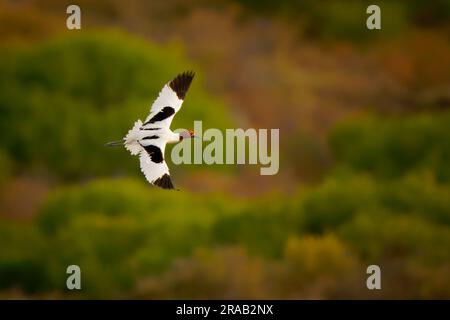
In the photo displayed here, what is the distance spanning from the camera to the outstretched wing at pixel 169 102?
1370 cm

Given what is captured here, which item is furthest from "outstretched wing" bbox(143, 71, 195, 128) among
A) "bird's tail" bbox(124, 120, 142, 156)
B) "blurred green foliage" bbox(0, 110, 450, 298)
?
"blurred green foliage" bbox(0, 110, 450, 298)

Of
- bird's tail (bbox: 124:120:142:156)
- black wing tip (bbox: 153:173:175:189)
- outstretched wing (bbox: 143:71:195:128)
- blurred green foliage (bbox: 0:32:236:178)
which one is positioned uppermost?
blurred green foliage (bbox: 0:32:236:178)

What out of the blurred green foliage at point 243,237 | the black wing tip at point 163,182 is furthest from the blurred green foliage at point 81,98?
the black wing tip at point 163,182

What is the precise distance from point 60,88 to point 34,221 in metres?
2.57

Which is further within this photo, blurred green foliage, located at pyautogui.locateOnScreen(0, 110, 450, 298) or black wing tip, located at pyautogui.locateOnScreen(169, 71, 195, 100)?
blurred green foliage, located at pyautogui.locateOnScreen(0, 110, 450, 298)

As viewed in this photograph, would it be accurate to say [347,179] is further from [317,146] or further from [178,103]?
[178,103]

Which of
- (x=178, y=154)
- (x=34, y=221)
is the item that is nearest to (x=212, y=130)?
(x=178, y=154)

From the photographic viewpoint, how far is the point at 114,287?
752 inches

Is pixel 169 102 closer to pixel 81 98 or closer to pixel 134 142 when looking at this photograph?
pixel 134 142

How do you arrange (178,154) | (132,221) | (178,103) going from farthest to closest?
1. (132,221)
2. (178,154)
3. (178,103)

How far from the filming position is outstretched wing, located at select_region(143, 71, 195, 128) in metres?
13.7

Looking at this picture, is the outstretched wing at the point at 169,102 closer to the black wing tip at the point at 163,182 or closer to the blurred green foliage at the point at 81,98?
the black wing tip at the point at 163,182

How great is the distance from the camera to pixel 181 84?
45.2ft

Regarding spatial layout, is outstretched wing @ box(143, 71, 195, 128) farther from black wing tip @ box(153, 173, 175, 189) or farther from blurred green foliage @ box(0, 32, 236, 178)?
blurred green foliage @ box(0, 32, 236, 178)
